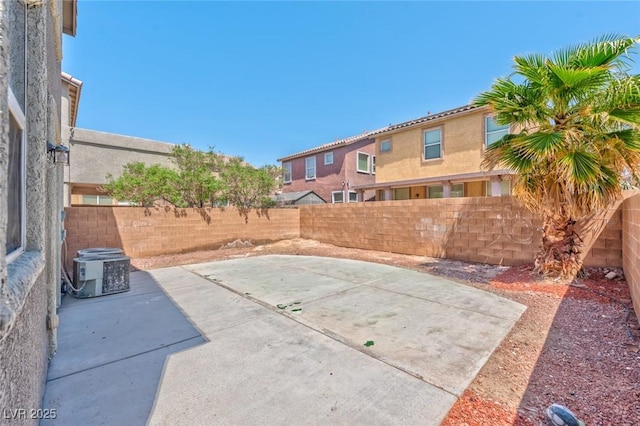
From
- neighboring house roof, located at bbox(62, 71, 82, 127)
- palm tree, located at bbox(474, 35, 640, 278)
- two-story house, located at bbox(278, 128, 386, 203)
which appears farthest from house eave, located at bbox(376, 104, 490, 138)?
neighboring house roof, located at bbox(62, 71, 82, 127)

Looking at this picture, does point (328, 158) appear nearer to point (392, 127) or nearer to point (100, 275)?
point (392, 127)

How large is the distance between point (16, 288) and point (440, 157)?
1434 cm

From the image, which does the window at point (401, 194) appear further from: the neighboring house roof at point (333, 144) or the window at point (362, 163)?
the window at point (362, 163)

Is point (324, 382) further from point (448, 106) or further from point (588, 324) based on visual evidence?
point (448, 106)

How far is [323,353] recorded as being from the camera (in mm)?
3299

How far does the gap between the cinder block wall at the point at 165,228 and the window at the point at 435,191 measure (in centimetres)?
725

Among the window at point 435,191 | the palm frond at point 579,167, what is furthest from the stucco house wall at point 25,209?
the window at point 435,191

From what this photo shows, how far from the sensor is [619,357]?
10.3ft

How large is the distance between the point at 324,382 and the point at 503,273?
629 centimetres

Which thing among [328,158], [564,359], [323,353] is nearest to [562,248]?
[564,359]

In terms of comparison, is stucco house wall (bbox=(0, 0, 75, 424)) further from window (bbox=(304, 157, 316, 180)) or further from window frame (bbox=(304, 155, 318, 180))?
window (bbox=(304, 157, 316, 180))

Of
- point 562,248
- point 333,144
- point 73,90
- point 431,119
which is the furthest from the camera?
point 333,144

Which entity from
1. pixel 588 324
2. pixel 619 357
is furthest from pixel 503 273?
pixel 619 357

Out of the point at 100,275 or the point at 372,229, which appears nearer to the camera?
the point at 100,275
